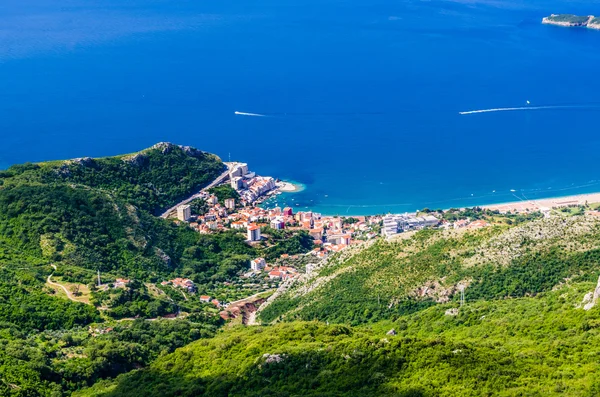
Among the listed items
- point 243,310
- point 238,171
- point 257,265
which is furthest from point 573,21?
point 243,310

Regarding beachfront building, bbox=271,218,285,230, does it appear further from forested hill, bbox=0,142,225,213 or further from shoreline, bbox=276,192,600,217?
forested hill, bbox=0,142,225,213

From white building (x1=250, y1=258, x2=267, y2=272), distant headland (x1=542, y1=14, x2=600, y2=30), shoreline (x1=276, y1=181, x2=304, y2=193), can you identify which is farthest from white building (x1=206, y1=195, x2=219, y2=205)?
distant headland (x1=542, y1=14, x2=600, y2=30)

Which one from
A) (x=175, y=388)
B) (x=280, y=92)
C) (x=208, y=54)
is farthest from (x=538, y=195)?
(x=208, y=54)

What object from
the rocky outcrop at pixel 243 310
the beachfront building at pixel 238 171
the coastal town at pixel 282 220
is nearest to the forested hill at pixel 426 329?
the rocky outcrop at pixel 243 310

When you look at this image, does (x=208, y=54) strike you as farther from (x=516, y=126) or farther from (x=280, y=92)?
(x=516, y=126)

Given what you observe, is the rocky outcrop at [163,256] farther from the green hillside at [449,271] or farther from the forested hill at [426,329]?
the green hillside at [449,271]

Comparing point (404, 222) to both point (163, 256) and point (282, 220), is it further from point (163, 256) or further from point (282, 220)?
point (163, 256)
